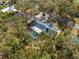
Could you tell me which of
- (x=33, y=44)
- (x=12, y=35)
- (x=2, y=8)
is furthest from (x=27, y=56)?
(x=2, y=8)

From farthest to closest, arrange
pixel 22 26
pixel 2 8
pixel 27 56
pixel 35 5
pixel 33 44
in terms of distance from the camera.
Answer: pixel 2 8, pixel 35 5, pixel 22 26, pixel 33 44, pixel 27 56

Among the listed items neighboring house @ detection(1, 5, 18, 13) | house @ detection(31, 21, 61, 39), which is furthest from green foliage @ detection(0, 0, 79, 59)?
neighboring house @ detection(1, 5, 18, 13)

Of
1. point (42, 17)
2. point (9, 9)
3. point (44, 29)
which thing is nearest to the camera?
point (44, 29)

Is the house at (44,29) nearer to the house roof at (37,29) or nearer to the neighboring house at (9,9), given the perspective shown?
the house roof at (37,29)

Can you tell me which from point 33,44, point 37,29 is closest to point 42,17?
point 37,29

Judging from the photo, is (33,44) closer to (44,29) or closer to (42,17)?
(44,29)

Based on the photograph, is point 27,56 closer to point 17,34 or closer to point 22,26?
point 17,34

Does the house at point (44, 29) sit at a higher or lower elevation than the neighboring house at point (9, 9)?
lower

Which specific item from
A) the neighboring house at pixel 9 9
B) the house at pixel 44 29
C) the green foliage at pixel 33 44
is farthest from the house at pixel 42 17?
the neighboring house at pixel 9 9
